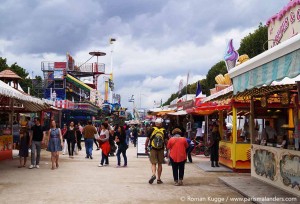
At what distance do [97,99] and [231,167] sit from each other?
49.9 metres

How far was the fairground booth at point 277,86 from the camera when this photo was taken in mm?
6428

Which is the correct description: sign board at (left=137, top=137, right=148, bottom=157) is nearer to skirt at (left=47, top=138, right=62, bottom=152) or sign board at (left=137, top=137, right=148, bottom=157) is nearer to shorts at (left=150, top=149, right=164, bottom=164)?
skirt at (left=47, top=138, right=62, bottom=152)

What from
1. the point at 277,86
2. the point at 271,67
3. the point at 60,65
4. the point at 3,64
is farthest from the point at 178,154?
the point at 60,65

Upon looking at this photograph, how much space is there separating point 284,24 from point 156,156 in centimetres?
555

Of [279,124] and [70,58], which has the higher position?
[70,58]

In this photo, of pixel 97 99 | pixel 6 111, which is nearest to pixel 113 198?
pixel 6 111

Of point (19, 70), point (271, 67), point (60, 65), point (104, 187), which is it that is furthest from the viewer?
point (60, 65)

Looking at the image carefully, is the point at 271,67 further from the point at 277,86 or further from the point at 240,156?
the point at 240,156

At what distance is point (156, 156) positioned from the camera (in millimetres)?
10562

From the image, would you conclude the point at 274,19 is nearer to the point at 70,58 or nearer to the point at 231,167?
the point at 231,167

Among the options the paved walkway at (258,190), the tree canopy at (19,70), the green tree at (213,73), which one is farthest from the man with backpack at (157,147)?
the green tree at (213,73)

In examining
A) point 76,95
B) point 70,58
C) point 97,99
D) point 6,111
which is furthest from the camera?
point 70,58

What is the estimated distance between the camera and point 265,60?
24.0 ft

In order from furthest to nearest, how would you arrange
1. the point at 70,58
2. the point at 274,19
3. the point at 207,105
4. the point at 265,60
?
the point at 70,58, the point at 207,105, the point at 274,19, the point at 265,60
